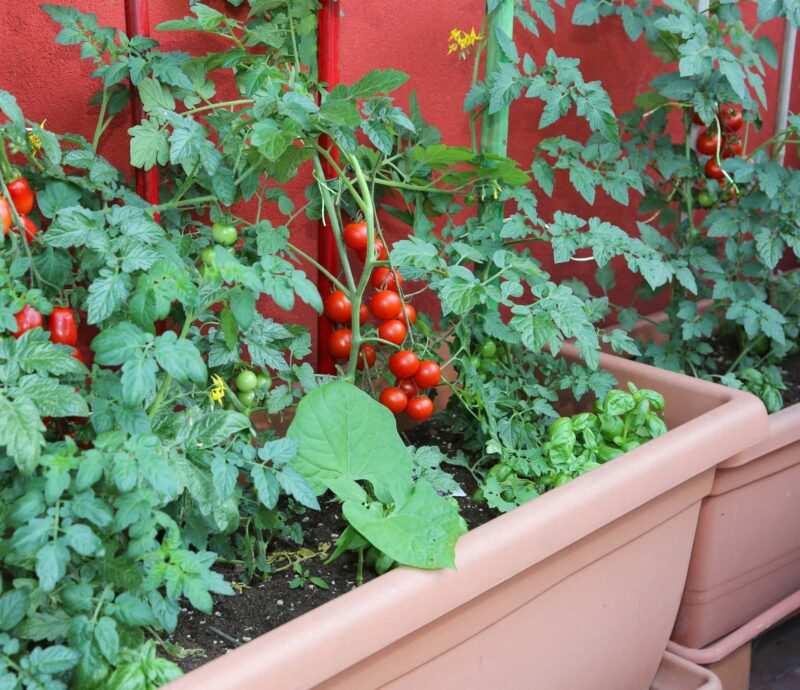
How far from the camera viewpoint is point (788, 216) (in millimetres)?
1835

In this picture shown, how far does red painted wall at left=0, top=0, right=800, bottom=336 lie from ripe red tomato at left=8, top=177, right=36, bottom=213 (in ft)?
0.74

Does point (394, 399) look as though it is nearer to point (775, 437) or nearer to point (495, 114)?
point (495, 114)

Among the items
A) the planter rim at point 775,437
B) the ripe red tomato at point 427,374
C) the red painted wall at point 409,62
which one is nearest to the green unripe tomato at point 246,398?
the ripe red tomato at point 427,374

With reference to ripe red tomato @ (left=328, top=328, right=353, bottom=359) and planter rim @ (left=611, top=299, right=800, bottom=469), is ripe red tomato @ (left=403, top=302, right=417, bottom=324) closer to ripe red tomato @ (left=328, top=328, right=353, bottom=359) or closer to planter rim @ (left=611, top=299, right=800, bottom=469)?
ripe red tomato @ (left=328, top=328, right=353, bottom=359)

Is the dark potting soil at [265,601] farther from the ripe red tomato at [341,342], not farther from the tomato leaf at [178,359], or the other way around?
the tomato leaf at [178,359]

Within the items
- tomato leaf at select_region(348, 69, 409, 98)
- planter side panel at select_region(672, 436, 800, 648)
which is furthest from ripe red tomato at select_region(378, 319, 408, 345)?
planter side panel at select_region(672, 436, 800, 648)

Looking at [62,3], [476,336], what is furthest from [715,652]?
[62,3]

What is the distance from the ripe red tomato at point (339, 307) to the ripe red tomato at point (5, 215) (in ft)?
1.73

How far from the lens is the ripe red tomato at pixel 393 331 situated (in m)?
1.46

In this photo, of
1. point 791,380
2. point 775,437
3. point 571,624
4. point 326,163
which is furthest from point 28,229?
point 791,380

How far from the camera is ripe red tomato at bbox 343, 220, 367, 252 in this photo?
4.83 feet

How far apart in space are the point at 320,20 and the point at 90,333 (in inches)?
22.0

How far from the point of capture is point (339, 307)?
151cm

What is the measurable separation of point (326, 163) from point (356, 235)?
0.59 ft
